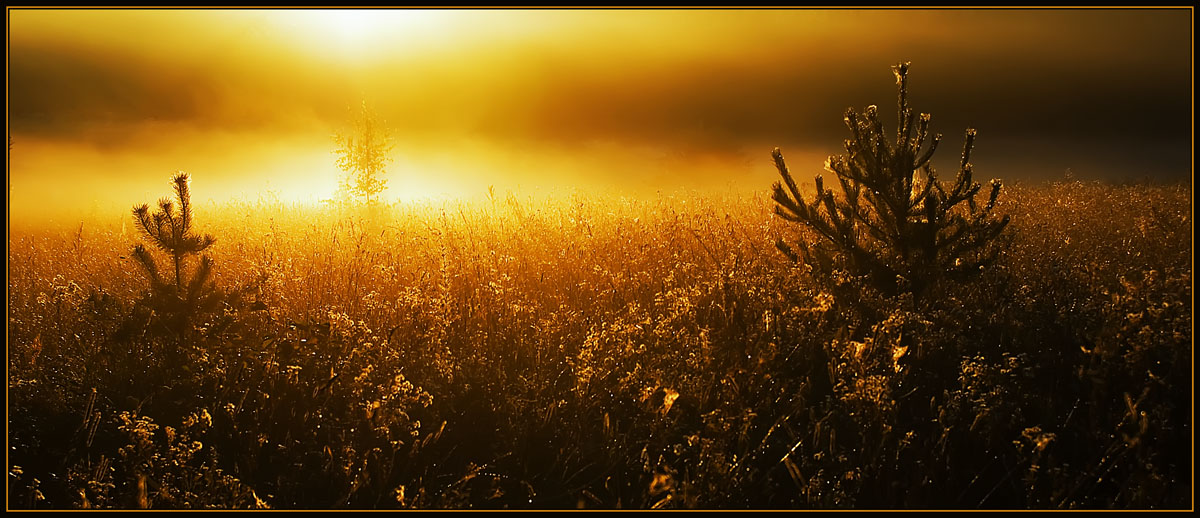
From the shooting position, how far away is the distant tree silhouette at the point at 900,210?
14.2 ft

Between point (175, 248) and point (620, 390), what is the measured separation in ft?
9.78

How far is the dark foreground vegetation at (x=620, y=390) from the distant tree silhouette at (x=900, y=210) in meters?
0.17

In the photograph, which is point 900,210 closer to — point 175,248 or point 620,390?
point 620,390

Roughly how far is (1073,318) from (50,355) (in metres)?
6.15

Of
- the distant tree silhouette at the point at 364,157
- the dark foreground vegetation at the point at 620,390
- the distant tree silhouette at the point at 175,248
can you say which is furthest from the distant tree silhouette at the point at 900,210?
the distant tree silhouette at the point at 364,157

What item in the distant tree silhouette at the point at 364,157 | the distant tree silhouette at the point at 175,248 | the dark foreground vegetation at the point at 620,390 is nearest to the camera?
the dark foreground vegetation at the point at 620,390

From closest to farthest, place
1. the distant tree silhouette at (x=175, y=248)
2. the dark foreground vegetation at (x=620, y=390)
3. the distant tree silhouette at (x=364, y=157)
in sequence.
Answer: the dark foreground vegetation at (x=620, y=390), the distant tree silhouette at (x=175, y=248), the distant tree silhouette at (x=364, y=157)

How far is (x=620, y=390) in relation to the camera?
345 centimetres

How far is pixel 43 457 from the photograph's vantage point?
10.6 ft

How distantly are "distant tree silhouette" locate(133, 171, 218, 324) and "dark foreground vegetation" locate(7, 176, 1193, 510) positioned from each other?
21 millimetres

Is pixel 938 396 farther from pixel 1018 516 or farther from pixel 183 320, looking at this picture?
pixel 183 320

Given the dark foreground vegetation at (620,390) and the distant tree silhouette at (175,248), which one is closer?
the dark foreground vegetation at (620,390)

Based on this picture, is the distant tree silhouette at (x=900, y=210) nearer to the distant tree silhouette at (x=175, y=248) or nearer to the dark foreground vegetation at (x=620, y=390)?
the dark foreground vegetation at (x=620, y=390)

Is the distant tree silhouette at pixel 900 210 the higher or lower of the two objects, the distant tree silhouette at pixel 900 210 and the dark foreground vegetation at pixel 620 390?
the higher
